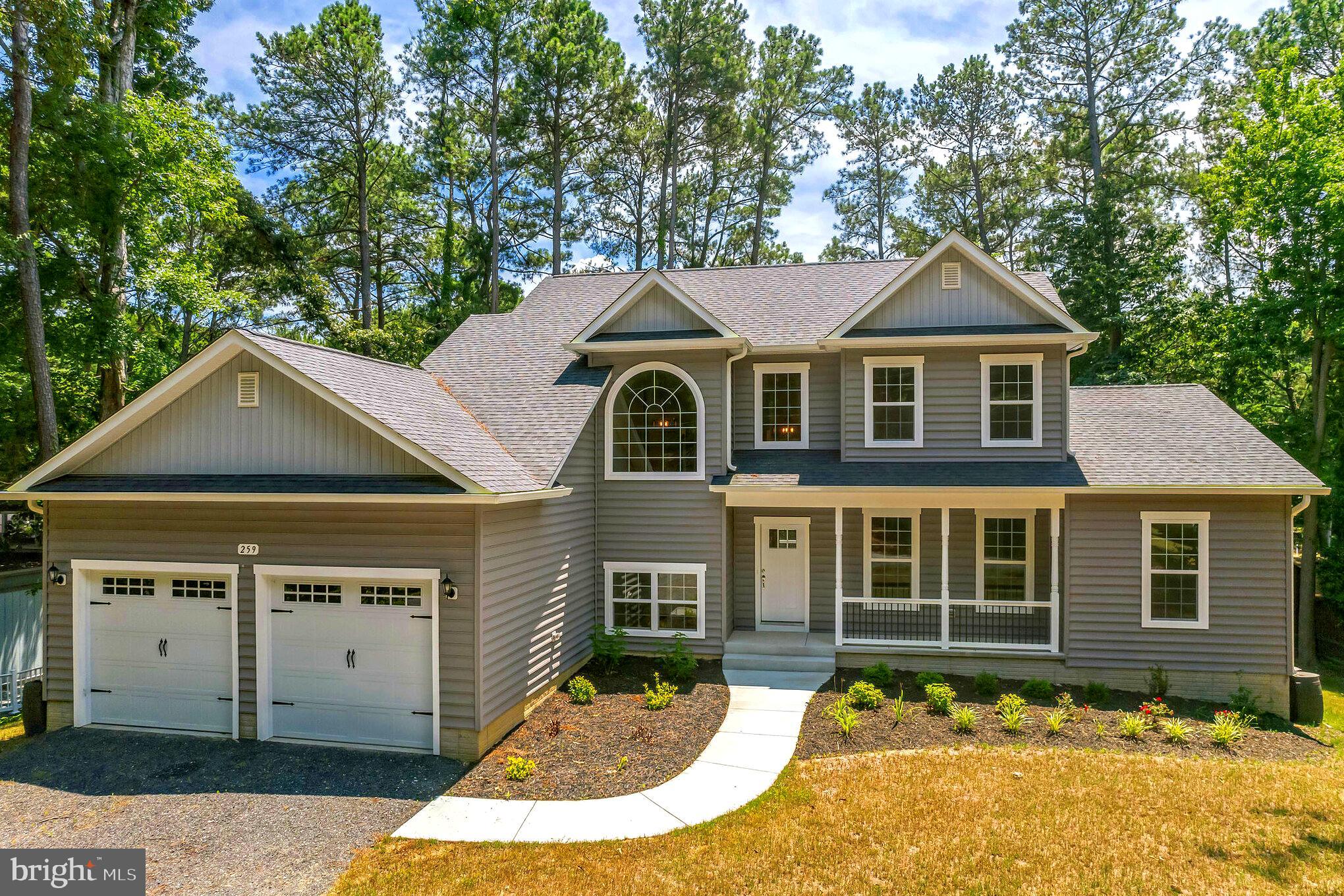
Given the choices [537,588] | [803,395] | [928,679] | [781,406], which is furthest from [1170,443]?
[537,588]

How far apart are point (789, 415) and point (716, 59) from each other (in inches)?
751

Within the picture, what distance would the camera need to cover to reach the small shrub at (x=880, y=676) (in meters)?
10.7

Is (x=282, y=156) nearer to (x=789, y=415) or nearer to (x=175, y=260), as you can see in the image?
(x=175, y=260)

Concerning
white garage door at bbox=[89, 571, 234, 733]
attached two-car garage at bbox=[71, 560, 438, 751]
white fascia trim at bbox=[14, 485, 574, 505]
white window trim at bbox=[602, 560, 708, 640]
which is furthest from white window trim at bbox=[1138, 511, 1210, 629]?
white garage door at bbox=[89, 571, 234, 733]

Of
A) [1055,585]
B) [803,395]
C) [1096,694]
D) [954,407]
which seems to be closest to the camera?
[1096,694]

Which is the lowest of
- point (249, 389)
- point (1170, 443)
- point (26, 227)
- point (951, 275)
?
point (1170, 443)

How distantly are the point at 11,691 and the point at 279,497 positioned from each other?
388 inches

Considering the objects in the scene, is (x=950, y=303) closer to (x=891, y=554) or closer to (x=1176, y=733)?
(x=891, y=554)

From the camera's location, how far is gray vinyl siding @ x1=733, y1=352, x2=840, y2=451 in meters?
13.1

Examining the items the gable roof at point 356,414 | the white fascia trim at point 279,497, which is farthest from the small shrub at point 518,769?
the gable roof at point 356,414

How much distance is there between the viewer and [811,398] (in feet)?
43.5

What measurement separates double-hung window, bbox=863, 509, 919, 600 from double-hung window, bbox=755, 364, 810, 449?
6.67 feet

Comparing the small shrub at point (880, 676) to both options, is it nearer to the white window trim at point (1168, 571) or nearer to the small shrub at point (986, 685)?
the small shrub at point (986, 685)

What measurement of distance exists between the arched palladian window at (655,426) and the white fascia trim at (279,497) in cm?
307
